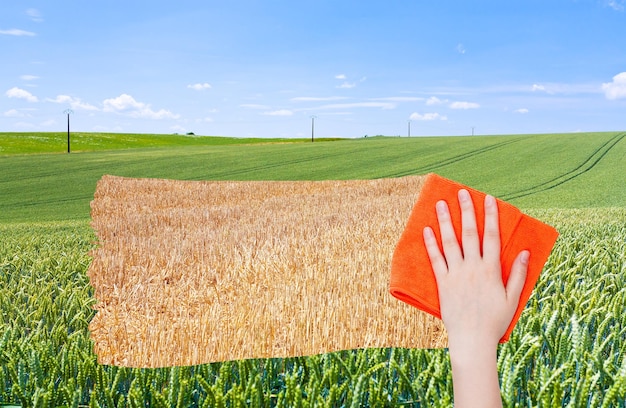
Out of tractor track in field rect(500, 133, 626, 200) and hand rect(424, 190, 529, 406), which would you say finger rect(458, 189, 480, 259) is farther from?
tractor track in field rect(500, 133, 626, 200)

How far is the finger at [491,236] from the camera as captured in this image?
2.70 ft

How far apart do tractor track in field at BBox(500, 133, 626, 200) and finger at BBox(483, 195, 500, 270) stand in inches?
278

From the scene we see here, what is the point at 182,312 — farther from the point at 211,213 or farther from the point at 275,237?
the point at 211,213

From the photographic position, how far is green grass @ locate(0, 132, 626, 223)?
Result: 6648 millimetres

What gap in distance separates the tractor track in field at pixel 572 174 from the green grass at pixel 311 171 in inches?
0.9

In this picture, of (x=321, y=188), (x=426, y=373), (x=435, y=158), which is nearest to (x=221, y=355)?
(x=426, y=373)

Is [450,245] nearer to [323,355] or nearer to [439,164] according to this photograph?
[323,355]

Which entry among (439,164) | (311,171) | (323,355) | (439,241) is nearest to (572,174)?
(439,164)

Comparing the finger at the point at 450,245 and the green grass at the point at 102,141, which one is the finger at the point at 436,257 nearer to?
the finger at the point at 450,245

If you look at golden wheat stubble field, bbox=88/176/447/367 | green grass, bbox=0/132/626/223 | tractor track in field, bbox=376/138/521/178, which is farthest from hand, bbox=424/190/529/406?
tractor track in field, bbox=376/138/521/178

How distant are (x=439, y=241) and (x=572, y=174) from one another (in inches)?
442

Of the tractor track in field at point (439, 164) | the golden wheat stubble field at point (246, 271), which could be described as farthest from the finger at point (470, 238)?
the tractor track in field at point (439, 164)

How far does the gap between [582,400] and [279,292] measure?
1919mm

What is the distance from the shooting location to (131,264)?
4.12 metres
